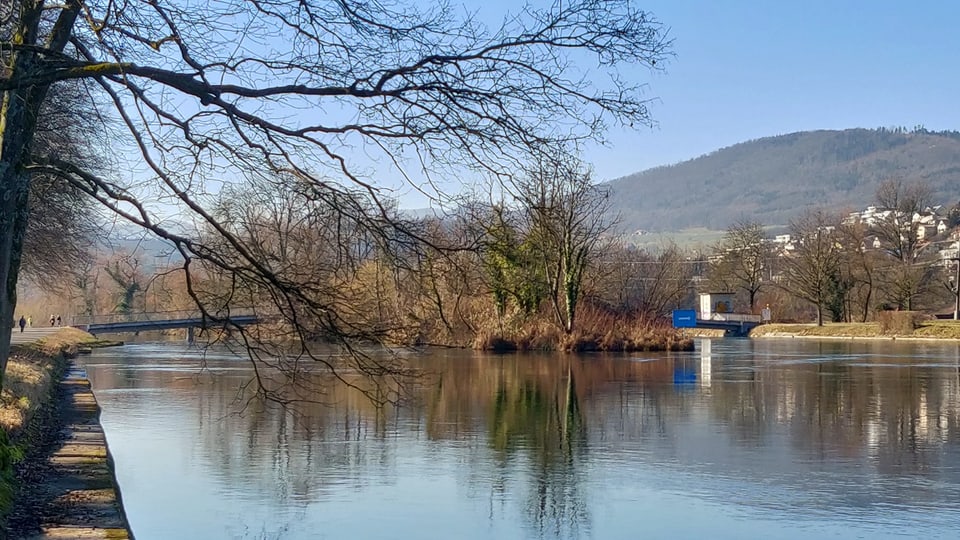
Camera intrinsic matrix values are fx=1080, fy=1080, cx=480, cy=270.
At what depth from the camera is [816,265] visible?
234 feet

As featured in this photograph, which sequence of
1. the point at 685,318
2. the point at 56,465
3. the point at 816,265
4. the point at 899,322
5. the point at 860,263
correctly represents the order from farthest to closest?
the point at 816,265 < the point at 860,263 < the point at 685,318 < the point at 899,322 < the point at 56,465

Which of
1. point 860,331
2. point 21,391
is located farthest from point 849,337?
point 21,391

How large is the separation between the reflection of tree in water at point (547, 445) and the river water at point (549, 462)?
4 cm

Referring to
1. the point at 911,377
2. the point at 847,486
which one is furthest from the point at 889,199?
the point at 847,486

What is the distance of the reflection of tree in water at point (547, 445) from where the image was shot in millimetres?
10273

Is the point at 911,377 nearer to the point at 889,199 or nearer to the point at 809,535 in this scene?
the point at 809,535

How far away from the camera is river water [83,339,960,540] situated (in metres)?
9.94

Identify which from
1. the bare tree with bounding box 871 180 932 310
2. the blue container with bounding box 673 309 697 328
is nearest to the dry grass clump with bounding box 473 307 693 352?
the blue container with bounding box 673 309 697 328

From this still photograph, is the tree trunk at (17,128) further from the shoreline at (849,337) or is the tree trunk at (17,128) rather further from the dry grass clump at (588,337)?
the shoreline at (849,337)

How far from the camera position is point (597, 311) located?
1711 inches

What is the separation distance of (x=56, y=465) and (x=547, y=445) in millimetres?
6350

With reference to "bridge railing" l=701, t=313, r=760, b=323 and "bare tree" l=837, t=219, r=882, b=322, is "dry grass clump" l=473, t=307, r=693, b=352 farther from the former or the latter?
"bridge railing" l=701, t=313, r=760, b=323

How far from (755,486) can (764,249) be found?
252 feet

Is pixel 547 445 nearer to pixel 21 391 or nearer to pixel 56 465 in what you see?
pixel 56 465
